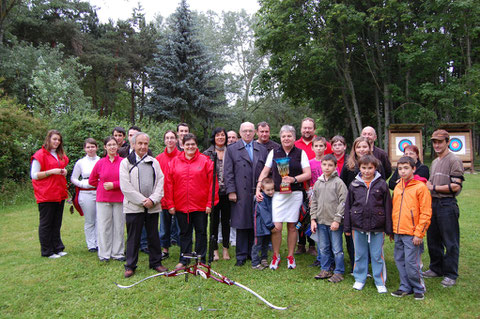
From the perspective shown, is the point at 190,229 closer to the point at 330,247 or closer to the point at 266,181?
the point at 266,181

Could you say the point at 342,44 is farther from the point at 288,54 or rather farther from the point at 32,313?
the point at 32,313

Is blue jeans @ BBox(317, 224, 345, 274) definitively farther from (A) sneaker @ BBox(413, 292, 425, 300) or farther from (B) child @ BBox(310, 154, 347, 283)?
(A) sneaker @ BBox(413, 292, 425, 300)

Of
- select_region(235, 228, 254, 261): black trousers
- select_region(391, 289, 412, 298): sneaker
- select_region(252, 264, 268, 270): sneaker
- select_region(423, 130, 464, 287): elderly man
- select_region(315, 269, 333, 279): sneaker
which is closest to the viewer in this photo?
select_region(391, 289, 412, 298): sneaker

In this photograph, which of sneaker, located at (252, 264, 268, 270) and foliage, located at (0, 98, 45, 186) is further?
foliage, located at (0, 98, 45, 186)

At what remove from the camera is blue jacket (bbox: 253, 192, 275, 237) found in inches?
183

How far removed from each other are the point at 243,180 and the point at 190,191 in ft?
2.68

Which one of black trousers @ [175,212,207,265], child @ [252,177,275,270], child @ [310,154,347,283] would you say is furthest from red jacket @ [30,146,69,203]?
child @ [310,154,347,283]

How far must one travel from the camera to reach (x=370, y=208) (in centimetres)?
385

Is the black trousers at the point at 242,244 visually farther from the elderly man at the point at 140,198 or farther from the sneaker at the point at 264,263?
the elderly man at the point at 140,198

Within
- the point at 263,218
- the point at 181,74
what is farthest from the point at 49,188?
the point at 181,74

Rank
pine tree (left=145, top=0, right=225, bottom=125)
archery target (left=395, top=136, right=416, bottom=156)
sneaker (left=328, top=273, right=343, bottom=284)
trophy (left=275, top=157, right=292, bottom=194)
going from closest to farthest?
sneaker (left=328, top=273, right=343, bottom=284)
trophy (left=275, top=157, right=292, bottom=194)
archery target (left=395, top=136, right=416, bottom=156)
pine tree (left=145, top=0, right=225, bottom=125)

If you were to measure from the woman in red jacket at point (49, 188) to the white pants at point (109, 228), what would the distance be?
768 mm

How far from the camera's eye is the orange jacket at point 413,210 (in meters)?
3.59

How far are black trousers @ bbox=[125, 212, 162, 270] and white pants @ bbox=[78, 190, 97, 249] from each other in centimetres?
133
